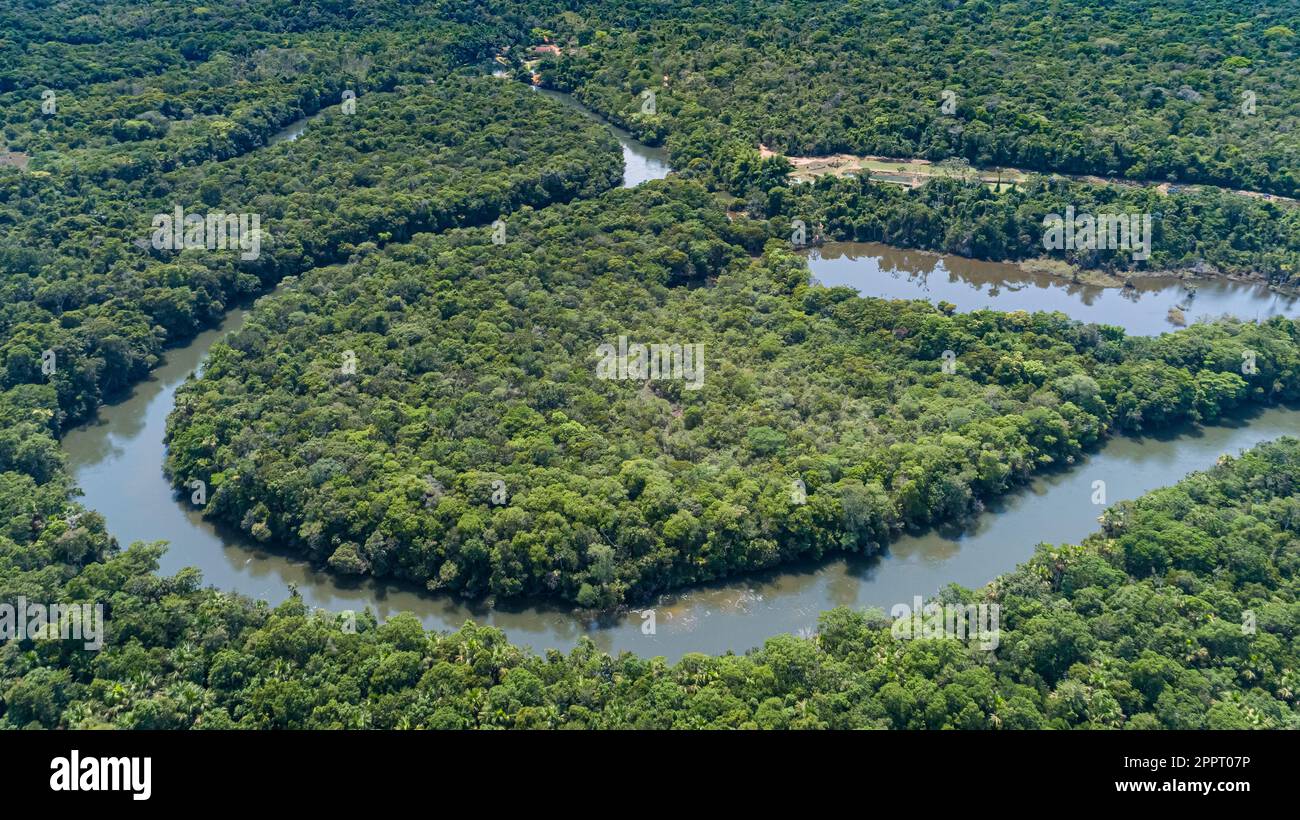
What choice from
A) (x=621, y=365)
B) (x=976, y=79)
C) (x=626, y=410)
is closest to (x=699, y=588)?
(x=626, y=410)

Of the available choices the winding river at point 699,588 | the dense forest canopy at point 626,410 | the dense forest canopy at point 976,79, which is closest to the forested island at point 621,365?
the dense forest canopy at point 626,410

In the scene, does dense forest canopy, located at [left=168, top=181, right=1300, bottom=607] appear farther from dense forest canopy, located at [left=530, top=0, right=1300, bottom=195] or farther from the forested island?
dense forest canopy, located at [left=530, top=0, right=1300, bottom=195]

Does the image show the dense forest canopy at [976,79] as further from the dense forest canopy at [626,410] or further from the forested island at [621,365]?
the dense forest canopy at [626,410]

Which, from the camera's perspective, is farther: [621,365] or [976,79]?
[976,79]

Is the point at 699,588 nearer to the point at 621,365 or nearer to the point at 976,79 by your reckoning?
the point at 621,365

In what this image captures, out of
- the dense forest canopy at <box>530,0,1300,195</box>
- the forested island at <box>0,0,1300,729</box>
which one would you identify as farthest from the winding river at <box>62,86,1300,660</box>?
the dense forest canopy at <box>530,0,1300,195</box>

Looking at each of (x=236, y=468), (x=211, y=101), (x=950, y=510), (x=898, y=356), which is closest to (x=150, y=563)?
(x=236, y=468)

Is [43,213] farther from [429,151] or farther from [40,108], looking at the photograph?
[429,151]
